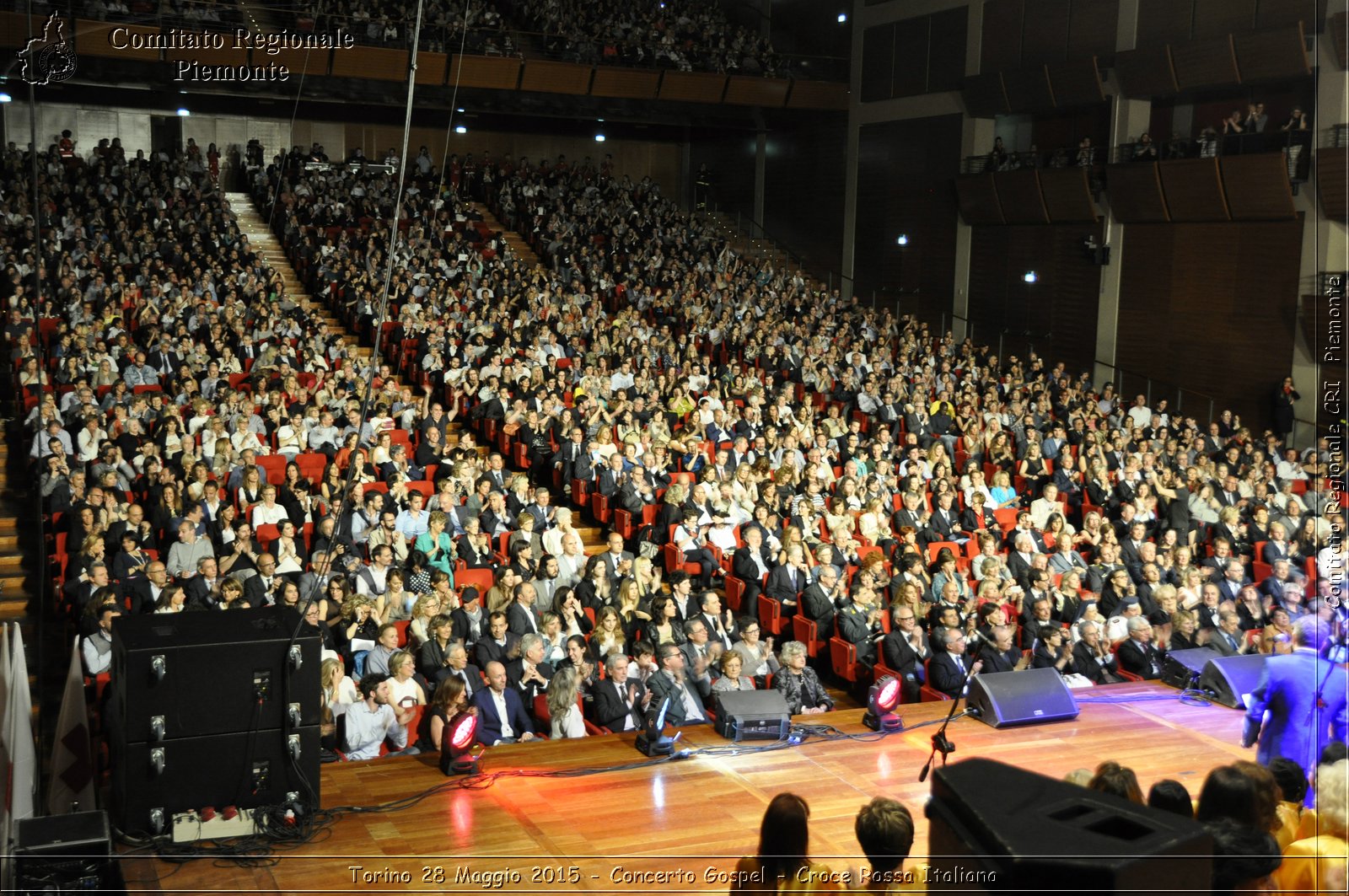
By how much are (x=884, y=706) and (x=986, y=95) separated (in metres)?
11.9

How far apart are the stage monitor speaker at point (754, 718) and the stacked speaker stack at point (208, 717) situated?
1693 millimetres

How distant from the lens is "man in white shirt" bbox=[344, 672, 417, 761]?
15.9 feet

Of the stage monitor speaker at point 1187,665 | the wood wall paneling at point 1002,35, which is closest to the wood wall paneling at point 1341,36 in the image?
the wood wall paneling at point 1002,35

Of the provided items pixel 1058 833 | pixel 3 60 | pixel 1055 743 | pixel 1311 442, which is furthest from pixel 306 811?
pixel 3 60

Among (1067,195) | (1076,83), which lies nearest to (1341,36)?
(1076,83)

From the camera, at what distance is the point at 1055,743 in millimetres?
4836

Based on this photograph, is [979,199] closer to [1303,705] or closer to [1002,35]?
[1002,35]

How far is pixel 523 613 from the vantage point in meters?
6.05

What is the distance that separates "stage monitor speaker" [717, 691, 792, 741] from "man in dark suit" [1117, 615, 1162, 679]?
102 inches

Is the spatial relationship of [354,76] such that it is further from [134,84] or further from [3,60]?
[3,60]

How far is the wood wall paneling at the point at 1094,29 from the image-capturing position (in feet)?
43.9

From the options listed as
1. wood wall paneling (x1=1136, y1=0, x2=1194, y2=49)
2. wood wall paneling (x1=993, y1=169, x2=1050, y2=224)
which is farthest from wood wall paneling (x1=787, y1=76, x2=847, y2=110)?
Result: wood wall paneling (x1=1136, y1=0, x2=1194, y2=49)

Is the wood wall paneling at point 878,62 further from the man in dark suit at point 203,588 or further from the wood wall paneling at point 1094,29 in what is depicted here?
the man in dark suit at point 203,588

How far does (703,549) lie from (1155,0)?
30.0ft
